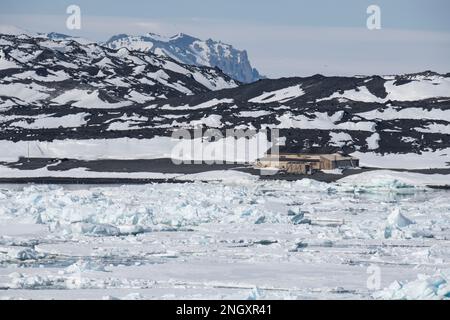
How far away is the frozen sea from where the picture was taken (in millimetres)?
29656

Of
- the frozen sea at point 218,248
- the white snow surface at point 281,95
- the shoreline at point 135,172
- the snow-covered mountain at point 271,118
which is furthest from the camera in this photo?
the white snow surface at point 281,95

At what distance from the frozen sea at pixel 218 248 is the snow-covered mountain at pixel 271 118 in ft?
145

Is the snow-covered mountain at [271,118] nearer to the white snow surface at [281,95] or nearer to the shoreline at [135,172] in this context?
the white snow surface at [281,95]

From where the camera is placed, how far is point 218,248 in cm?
3944

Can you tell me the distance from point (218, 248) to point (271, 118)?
290 ft

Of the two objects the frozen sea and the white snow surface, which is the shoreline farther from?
the white snow surface

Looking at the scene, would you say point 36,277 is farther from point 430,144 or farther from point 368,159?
point 430,144

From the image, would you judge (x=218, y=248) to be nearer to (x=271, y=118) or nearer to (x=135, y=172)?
(x=135, y=172)

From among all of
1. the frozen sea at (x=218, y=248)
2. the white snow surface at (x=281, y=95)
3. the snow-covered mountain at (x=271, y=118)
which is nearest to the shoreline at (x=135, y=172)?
the snow-covered mountain at (x=271, y=118)

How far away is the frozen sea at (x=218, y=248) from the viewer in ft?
97.3

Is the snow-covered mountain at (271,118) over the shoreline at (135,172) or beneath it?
over

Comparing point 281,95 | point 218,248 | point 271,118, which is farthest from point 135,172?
point 281,95

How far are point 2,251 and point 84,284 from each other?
8518 millimetres

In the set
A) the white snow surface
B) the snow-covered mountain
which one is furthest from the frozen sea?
the white snow surface
